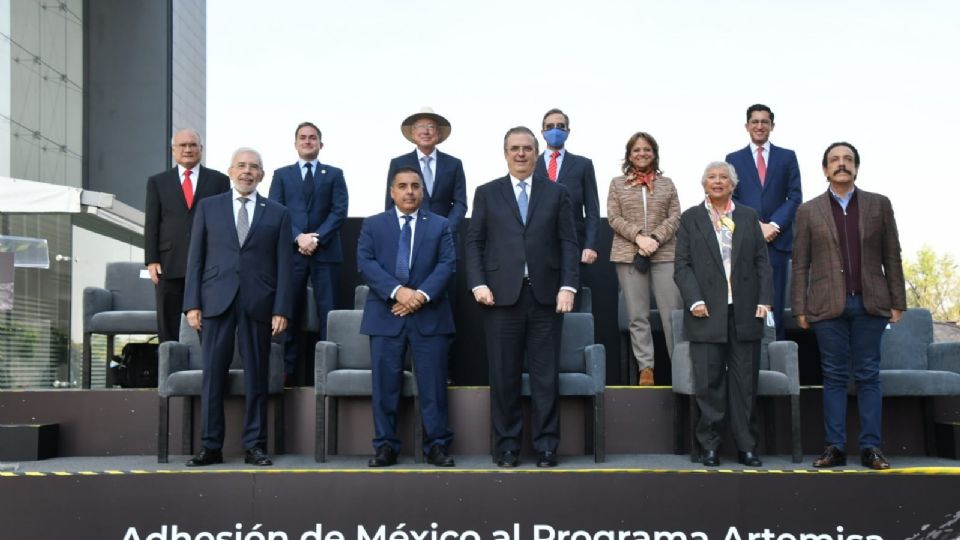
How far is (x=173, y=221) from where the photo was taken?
5.22 metres

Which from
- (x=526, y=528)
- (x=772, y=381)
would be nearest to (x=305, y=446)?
(x=526, y=528)

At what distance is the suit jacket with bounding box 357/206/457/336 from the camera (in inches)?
181

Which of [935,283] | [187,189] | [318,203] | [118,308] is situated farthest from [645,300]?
[935,283]

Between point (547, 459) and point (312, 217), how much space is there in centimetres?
208

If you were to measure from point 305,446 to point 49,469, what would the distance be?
1245mm

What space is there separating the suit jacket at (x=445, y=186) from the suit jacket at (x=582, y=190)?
1.49ft

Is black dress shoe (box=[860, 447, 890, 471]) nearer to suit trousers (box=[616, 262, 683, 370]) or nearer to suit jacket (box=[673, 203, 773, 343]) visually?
suit jacket (box=[673, 203, 773, 343])

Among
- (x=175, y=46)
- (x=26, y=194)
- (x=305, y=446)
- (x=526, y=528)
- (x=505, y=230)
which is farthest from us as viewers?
(x=175, y=46)

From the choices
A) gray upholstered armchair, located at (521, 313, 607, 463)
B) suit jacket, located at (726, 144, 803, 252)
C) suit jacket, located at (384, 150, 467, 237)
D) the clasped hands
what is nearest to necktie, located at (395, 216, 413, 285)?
the clasped hands

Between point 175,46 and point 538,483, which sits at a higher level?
point 175,46

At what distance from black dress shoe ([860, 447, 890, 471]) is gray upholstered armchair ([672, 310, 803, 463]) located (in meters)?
0.31

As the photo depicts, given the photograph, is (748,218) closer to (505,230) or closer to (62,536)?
(505,230)

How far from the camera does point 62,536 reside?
4020 millimetres

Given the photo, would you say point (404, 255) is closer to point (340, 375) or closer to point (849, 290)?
point (340, 375)
